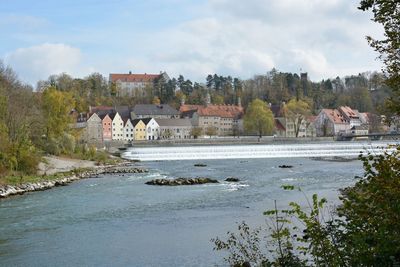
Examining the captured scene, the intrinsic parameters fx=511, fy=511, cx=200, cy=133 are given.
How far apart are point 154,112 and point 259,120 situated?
2773cm

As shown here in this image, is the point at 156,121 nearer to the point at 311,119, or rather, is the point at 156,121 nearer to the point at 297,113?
the point at 297,113

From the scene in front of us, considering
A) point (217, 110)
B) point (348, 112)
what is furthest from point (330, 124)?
point (217, 110)

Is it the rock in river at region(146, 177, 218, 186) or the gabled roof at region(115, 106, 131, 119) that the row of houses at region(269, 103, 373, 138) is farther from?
the rock in river at region(146, 177, 218, 186)

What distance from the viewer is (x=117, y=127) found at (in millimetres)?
104625

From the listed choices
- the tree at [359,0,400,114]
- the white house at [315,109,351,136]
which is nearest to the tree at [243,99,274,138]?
the white house at [315,109,351,136]

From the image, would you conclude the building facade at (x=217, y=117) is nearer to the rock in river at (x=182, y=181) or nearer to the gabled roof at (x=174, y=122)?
the gabled roof at (x=174, y=122)

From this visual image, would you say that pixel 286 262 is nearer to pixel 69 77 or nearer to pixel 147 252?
pixel 147 252

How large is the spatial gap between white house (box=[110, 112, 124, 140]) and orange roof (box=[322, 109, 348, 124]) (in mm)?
44044

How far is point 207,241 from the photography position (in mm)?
14625

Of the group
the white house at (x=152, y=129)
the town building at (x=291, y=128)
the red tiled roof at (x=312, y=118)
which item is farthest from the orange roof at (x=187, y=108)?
the red tiled roof at (x=312, y=118)

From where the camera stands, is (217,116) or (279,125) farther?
(217,116)

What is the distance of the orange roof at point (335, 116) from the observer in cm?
11122

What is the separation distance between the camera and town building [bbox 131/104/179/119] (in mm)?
113312

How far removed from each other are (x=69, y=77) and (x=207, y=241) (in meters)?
105
